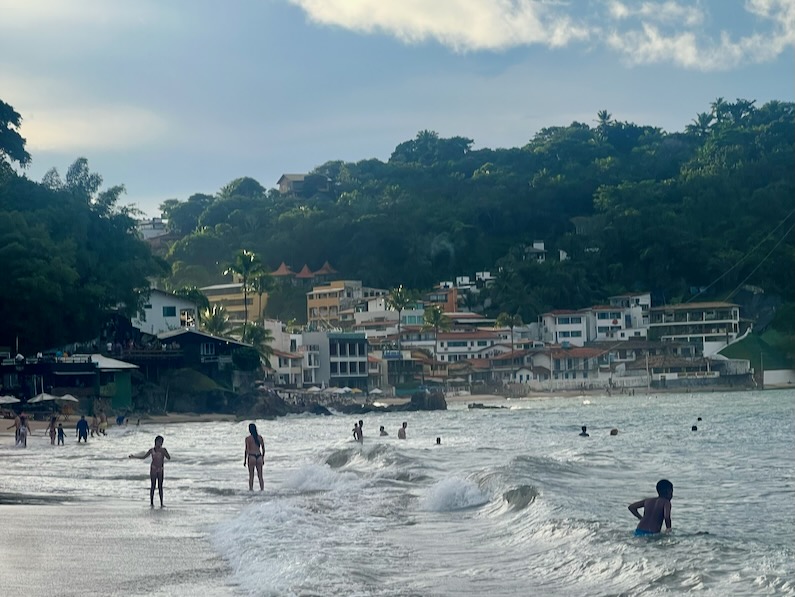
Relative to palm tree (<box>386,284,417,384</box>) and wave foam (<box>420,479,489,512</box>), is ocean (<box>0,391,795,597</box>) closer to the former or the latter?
wave foam (<box>420,479,489,512</box>)

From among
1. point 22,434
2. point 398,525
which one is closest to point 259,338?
point 22,434

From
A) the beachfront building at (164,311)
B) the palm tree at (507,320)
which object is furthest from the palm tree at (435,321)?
the beachfront building at (164,311)

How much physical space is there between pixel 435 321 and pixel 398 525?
95.5 m

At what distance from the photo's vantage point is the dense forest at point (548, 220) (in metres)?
127

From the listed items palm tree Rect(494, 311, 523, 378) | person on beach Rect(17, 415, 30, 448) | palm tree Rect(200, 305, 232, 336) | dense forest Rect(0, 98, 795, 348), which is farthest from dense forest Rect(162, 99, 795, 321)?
person on beach Rect(17, 415, 30, 448)

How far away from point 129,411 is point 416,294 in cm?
6703

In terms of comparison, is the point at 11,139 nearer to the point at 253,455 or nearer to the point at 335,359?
the point at 335,359

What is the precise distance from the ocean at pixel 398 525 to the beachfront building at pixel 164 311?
45.4 meters

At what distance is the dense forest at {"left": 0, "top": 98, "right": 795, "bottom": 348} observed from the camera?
Answer: 12731 cm

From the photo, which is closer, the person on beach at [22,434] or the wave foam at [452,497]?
the wave foam at [452,497]

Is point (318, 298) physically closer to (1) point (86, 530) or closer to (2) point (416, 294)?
(2) point (416, 294)

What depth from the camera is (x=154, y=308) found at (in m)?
80.4

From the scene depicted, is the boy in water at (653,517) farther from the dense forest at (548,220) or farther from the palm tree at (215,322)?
the dense forest at (548,220)

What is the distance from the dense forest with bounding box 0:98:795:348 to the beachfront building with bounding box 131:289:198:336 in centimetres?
2657
